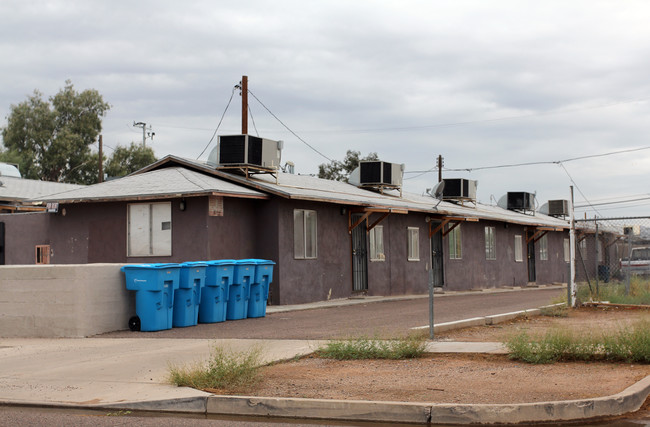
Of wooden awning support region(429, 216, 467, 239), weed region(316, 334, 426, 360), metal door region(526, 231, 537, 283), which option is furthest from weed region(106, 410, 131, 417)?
metal door region(526, 231, 537, 283)

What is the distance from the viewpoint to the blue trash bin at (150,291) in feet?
47.7

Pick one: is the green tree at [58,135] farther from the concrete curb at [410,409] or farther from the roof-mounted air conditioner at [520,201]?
the concrete curb at [410,409]

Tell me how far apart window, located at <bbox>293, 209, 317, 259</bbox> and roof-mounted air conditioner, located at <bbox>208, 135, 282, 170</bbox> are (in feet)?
5.26

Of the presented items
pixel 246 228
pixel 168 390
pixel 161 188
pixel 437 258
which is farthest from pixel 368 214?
pixel 168 390

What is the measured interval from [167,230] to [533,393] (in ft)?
44.8

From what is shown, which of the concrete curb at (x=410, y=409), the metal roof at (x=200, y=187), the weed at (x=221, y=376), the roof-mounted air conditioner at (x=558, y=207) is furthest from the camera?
the roof-mounted air conditioner at (x=558, y=207)

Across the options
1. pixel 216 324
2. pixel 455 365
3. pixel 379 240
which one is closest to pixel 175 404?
pixel 455 365

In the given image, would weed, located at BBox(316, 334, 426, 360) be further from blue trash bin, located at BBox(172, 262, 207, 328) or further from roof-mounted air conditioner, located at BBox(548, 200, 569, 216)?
roof-mounted air conditioner, located at BBox(548, 200, 569, 216)

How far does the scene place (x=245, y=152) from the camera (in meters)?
21.2

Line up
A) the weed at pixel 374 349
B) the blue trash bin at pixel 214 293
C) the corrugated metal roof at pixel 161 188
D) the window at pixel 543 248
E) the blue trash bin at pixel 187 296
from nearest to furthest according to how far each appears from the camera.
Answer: the weed at pixel 374 349 < the blue trash bin at pixel 187 296 < the blue trash bin at pixel 214 293 < the corrugated metal roof at pixel 161 188 < the window at pixel 543 248

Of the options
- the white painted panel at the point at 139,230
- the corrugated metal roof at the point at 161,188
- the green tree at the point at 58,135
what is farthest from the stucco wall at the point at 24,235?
the green tree at the point at 58,135

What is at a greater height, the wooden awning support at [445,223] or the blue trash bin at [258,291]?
the wooden awning support at [445,223]

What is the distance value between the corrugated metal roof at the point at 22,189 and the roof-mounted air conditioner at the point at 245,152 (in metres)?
9.69

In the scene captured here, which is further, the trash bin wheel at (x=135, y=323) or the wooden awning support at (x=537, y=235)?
the wooden awning support at (x=537, y=235)
